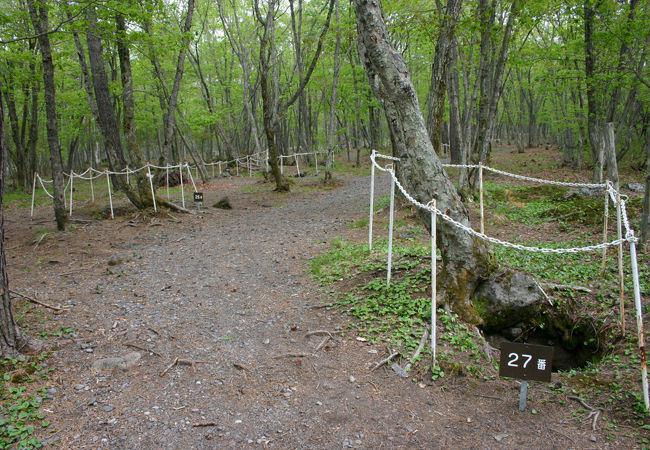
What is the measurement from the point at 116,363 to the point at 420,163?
406cm

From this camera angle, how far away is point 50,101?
8953 mm

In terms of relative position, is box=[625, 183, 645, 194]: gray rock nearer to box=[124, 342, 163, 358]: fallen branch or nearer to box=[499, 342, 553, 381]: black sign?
box=[499, 342, 553, 381]: black sign

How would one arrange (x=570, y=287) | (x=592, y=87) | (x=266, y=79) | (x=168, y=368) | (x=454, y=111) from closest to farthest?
1. (x=168, y=368)
2. (x=570, y=287)
3. (x=592, y=87)
4. (x=454, y=111)
5. (x=266, y=79)

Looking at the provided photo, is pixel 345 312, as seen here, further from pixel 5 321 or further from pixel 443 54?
pixel 443 54

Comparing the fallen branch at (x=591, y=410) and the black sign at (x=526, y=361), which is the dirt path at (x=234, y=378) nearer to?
the fallen branch at (x=591, y=410)

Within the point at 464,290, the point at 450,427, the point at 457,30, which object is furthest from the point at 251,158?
the point at 450,427

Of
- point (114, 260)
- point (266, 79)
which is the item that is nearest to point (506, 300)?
point (114, 260)

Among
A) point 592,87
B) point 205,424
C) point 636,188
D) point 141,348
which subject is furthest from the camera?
point 592,87

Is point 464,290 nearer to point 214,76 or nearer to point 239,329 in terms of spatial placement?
point 239,329

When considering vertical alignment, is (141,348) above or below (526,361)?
below

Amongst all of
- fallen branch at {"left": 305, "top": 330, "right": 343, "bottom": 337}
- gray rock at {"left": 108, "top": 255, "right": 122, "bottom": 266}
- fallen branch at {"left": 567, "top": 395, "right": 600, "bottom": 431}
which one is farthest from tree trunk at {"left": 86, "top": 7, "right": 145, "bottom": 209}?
fallen branch at {"left": 567, "top": 395, "right": 600, "bottom": 431}

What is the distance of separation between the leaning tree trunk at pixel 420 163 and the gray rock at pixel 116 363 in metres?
3.57

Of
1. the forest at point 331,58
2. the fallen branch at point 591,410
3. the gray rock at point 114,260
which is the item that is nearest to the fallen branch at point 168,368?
Answer: the fallen branch at point 591,410

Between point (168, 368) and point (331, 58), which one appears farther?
point (331, 58)
